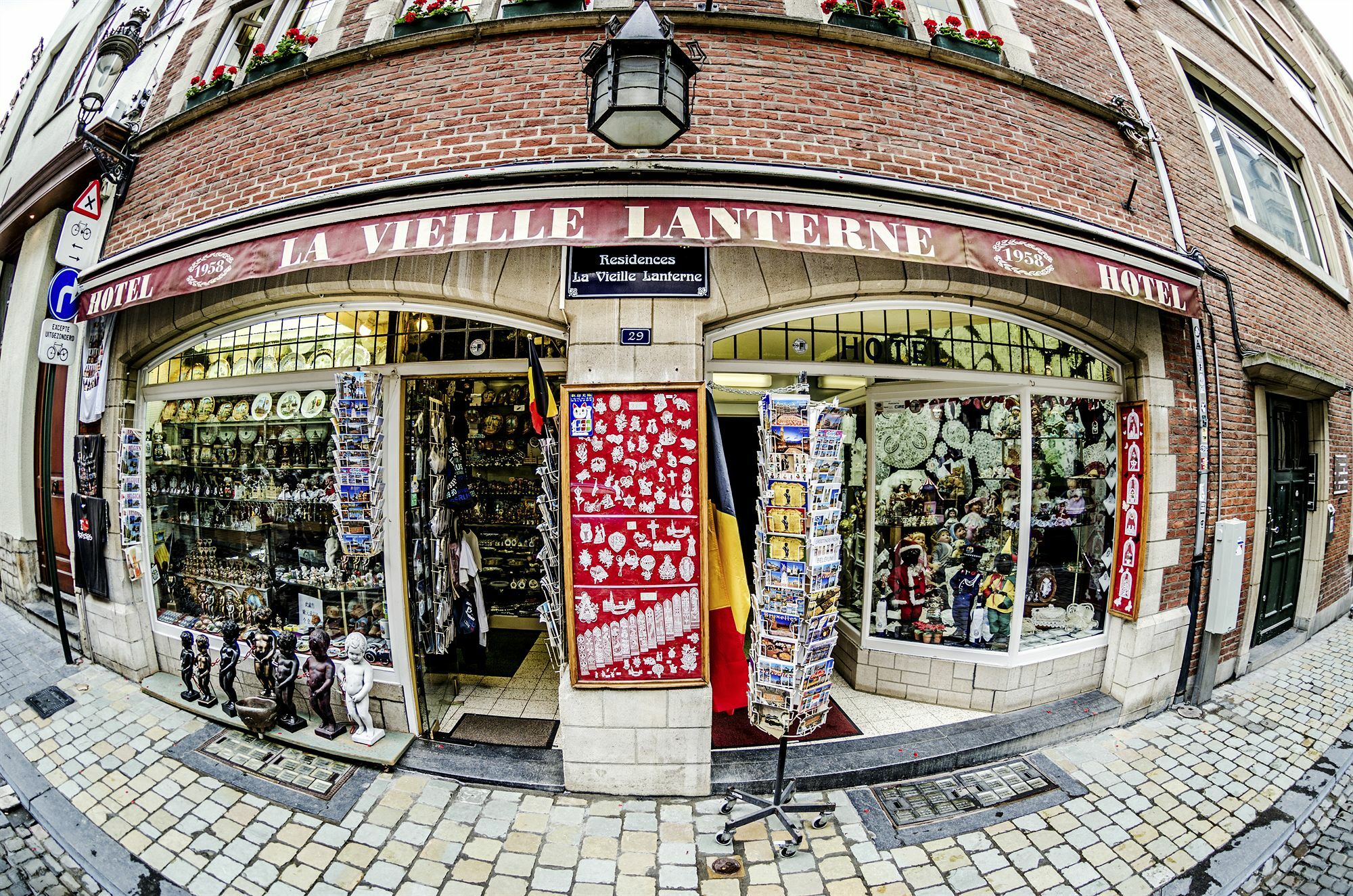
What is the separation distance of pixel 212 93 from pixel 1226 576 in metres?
11.9

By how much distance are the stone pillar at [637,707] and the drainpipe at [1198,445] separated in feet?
17.5

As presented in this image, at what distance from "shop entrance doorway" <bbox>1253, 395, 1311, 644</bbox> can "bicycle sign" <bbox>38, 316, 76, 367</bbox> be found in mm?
14746

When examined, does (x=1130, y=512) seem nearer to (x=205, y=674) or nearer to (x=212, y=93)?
(x=205, y=674)

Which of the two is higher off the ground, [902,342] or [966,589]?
[902,342]

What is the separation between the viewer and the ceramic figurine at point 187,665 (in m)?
5.01

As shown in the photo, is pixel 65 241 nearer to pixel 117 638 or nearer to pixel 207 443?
pixel 207 443

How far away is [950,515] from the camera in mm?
5145

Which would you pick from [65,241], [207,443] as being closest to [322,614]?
[207,443]

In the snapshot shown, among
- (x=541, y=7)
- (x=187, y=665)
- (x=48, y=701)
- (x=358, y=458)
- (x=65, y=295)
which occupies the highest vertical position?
(x=541, y=7)

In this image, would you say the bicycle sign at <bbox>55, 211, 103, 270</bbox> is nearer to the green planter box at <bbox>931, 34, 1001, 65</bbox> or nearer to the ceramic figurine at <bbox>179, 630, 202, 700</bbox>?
the ceramic figurine at <bbox>179, 630, 202, 700</bbox>

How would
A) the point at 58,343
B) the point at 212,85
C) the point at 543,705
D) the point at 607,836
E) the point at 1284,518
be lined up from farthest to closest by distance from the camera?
the point at 1284,518 < the point at 58,343 < the point at 212,85 < the point at 543,705 < the point at 607,836

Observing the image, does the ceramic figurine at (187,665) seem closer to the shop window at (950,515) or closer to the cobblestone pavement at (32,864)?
the cobblestone pavement at (32,864)

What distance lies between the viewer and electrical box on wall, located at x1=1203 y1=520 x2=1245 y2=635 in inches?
207

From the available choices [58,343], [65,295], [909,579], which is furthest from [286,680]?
[909,579]
